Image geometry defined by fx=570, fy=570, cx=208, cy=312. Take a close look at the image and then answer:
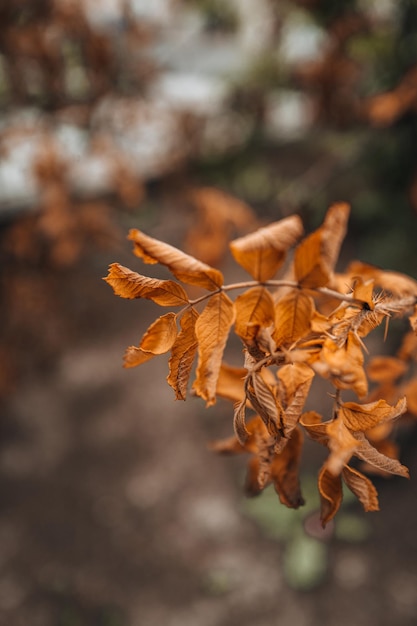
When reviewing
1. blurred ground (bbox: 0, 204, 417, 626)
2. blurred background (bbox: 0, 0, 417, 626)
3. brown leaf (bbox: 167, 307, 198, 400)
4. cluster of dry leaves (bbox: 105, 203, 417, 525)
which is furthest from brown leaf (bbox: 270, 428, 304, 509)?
blurred ground (bbox: 0, 204, 417, 626)

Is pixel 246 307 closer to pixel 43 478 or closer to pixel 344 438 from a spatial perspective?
pixel 344 438

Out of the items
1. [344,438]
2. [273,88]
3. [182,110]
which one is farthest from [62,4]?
[344,438]

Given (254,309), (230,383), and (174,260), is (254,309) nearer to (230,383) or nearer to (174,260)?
(174,260)

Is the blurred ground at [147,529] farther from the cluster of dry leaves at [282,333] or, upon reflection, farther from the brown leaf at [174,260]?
the brown leaf at [174,260]

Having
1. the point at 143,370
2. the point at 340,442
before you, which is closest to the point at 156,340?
the point at 340,442

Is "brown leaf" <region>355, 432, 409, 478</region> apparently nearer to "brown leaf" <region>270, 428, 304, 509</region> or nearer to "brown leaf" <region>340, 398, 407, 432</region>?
"brown leaf" <region>340, 398, 407, 432</region>

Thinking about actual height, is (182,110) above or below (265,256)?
below
